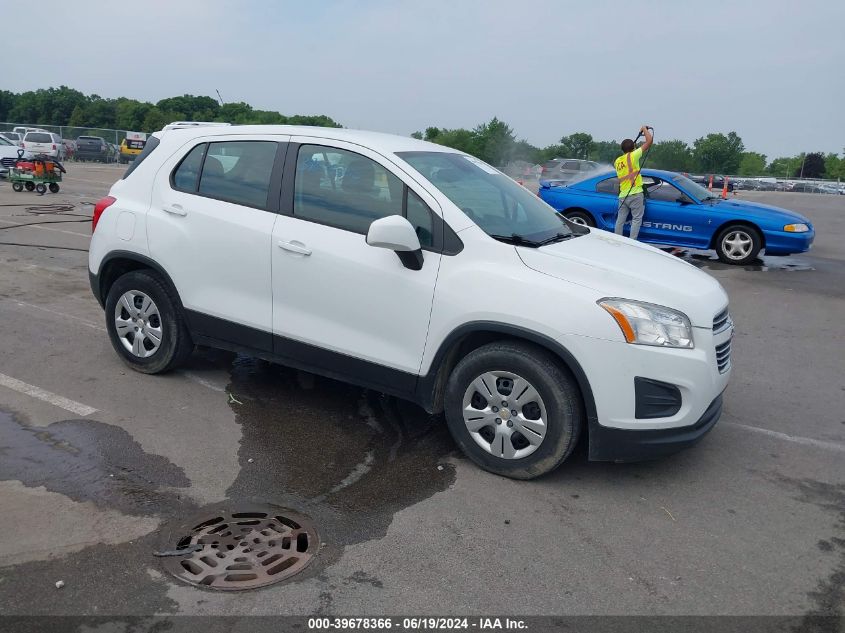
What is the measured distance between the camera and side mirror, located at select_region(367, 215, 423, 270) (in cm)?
408

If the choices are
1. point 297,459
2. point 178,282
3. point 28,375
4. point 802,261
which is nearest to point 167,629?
point 297,459

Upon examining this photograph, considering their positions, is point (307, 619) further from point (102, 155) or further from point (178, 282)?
point (102, 155)

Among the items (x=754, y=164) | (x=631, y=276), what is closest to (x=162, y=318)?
(x=631, y=276)

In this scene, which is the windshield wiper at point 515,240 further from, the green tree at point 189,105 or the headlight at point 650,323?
the green tree at point 189,105

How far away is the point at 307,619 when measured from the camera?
2971mm

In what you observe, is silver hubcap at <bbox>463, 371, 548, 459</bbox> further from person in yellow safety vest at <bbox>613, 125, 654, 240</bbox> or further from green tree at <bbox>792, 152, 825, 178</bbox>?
green tree at <bbox>792, 152, 825, 178</bbox>

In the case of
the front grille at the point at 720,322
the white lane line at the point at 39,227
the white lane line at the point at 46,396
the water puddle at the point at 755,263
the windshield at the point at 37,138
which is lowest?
the white lane line at the point at 46,396

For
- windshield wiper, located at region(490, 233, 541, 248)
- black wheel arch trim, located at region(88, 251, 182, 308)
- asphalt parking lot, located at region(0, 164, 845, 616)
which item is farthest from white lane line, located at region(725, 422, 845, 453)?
black wheel arch trim, located at region(88, 251, 182, 308)

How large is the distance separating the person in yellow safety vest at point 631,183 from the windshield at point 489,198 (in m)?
7.03

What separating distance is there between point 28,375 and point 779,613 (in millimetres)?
5194

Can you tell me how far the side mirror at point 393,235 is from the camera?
13.4 feet

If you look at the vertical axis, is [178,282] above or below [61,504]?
above

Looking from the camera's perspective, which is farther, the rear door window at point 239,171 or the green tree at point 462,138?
the green tree at point 462,138

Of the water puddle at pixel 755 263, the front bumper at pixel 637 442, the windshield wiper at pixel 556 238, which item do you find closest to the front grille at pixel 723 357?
the front bumper at pixel 637 442
